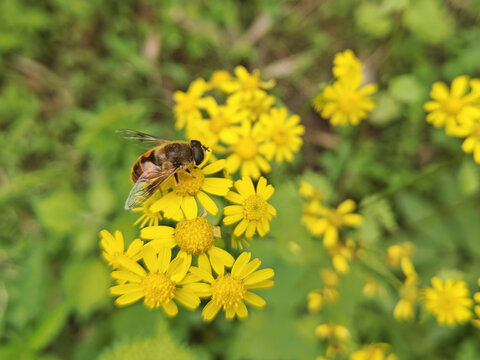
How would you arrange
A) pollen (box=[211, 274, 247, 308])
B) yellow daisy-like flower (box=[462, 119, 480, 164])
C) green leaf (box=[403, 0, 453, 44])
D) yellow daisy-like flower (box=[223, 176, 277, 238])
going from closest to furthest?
pollen (box=[211, 274, 247, 308])
yellow daisy-like flower (box=[223, 176, 277, 238])
yellow daisy-like flower (box=[462, 119, 480, 164])
green leaf (box=[403, 0, 453, 44])

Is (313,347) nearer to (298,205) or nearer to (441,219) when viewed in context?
(298,205)

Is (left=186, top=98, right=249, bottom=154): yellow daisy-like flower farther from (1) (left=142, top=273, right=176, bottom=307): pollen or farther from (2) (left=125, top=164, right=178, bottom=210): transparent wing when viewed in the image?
(1) (left=142, top=273, right=176, bottom=307): pollen

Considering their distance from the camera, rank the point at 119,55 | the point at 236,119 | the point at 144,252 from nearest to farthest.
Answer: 1. the point at 144,252
2. the point at 236,119
3. the point at 119,55

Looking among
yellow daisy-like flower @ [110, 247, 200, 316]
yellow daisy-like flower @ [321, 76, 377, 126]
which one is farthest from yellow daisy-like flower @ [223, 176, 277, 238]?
yellow daisy-like flower @ [321, 76, 377, 126]

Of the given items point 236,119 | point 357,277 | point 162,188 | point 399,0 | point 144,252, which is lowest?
point 144,252

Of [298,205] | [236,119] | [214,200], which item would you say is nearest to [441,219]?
[298,205]
